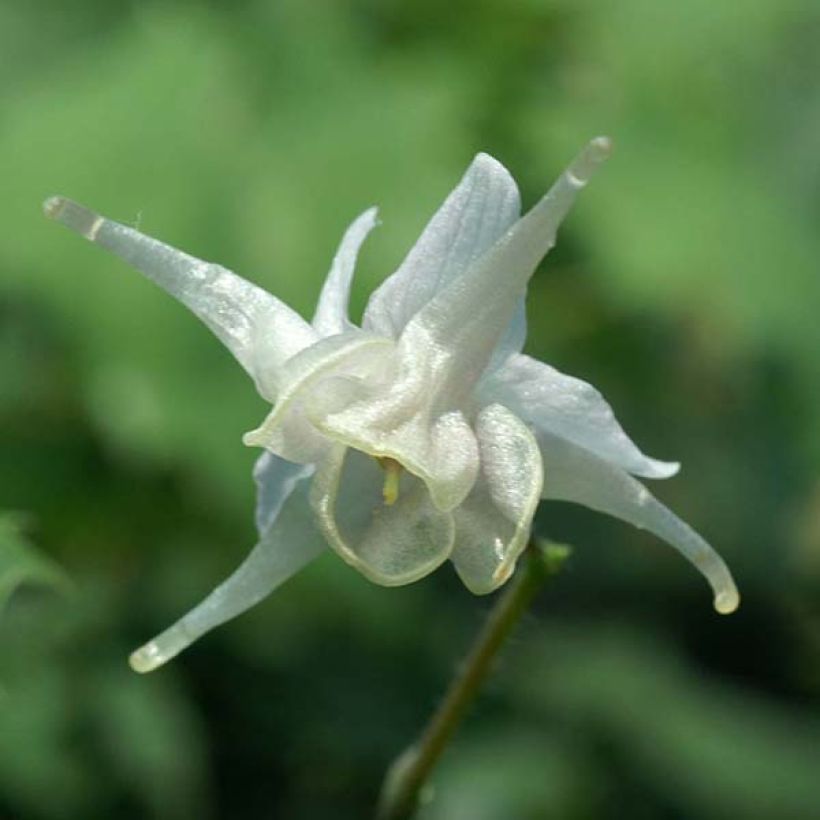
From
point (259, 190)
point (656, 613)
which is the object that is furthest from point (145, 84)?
Result: point (656, 613)

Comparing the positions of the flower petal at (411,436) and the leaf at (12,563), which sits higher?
the flower petal at (411,436)

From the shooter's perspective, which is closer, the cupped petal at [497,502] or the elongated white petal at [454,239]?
the cupped petal at [497,502]

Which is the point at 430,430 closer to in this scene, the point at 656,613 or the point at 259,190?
the point at 259,190

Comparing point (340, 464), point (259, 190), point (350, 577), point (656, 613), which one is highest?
point (340, 464)

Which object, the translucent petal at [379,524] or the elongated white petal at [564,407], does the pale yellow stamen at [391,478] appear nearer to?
the translucent petal at [379,524]

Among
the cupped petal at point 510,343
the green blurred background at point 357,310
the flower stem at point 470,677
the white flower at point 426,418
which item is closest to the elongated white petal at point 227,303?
the white flower at point 426,418

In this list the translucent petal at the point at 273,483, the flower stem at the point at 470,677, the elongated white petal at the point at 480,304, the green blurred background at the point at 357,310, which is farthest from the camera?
the green blurred background at the point at 357,310

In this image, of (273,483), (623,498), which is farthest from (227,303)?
(623,498)
